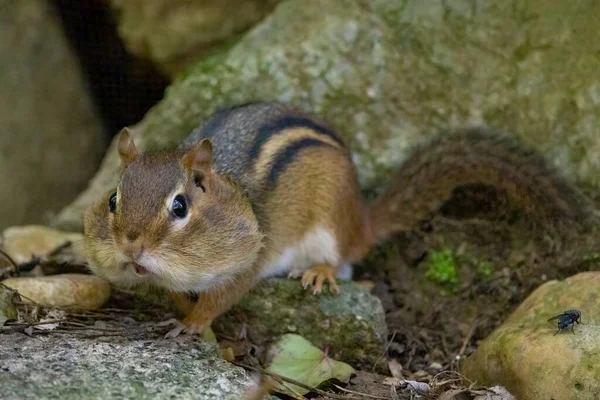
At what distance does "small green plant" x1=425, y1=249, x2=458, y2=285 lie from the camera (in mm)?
4332

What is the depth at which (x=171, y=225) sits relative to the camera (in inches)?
116

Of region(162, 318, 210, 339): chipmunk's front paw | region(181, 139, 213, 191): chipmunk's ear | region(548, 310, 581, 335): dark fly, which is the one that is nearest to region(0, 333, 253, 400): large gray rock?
region(162, 318, 210, 339): chipmunk's front paw

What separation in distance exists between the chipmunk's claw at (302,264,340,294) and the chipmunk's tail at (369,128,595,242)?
0.48 metres

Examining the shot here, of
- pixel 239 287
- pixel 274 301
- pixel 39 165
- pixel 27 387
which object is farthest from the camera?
pixel 39 165

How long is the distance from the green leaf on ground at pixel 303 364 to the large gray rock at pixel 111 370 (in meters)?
0.34

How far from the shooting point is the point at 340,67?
4586mm

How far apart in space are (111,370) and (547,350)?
5.52 feet

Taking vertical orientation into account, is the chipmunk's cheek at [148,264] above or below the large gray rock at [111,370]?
above

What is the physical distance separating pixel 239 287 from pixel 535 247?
1.70m

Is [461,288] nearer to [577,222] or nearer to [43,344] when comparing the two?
[577,222]

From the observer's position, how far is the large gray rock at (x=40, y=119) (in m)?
5.15

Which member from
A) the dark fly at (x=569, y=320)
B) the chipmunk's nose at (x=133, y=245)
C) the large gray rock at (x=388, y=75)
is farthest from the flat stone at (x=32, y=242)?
the dark fly at (x=569, y=320)

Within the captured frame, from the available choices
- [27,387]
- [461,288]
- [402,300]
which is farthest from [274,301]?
[27,387]

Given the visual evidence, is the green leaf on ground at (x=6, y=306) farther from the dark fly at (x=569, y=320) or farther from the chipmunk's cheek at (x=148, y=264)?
the dark fly at (x=569, y=320)
